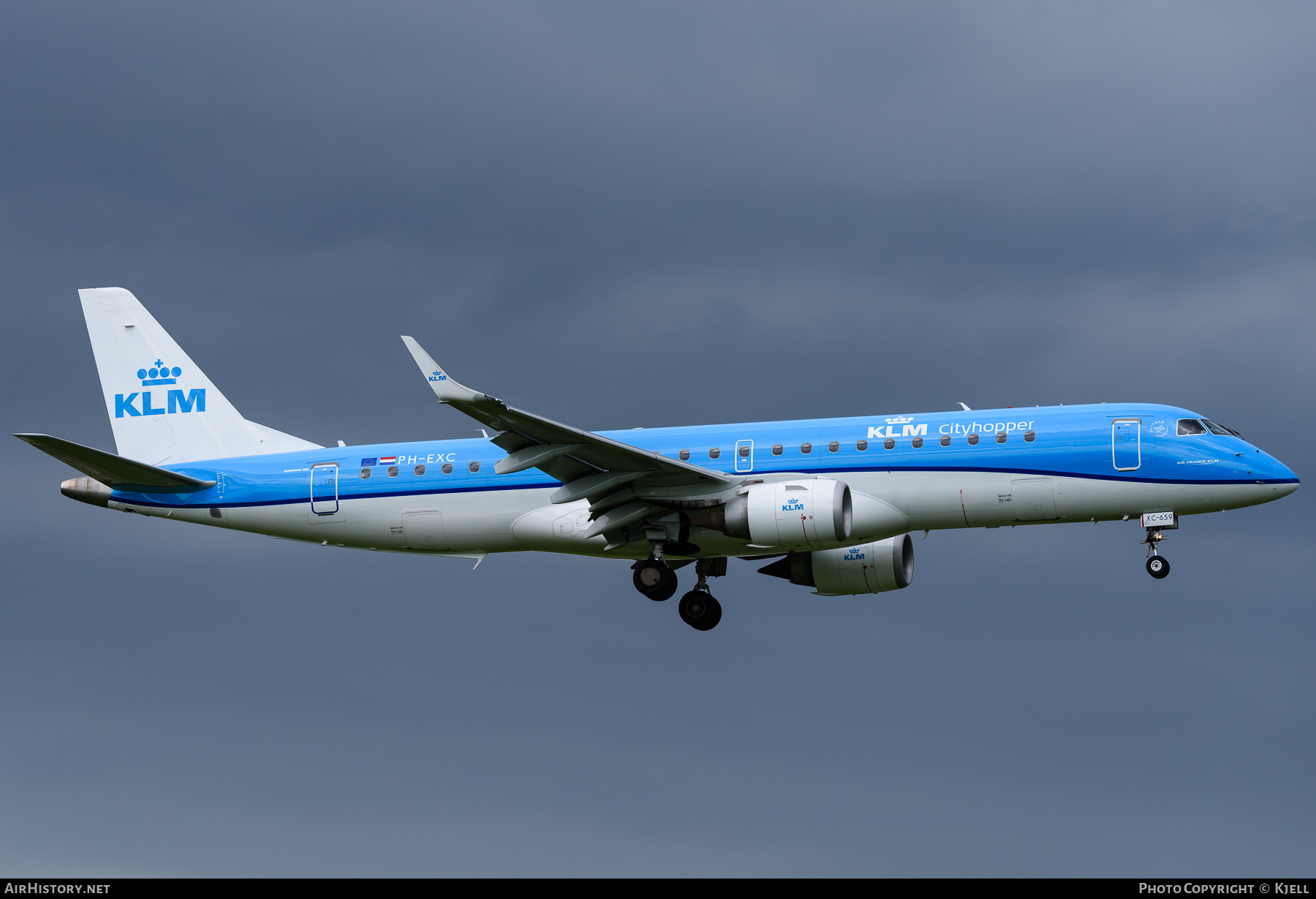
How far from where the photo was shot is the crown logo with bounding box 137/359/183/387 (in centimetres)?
4566

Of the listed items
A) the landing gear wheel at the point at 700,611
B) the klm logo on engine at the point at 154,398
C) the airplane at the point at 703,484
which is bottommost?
the landing gear wheel at the point at 700,611

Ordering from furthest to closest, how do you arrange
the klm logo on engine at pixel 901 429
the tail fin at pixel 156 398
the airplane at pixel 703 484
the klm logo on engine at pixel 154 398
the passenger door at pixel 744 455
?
1. the klm logo on engine at pixel 154 398
2. the tail fin at pixel 156 398
3. the passenger door at pixel 744 455
4. the klm logo on engine at pixel 901 429
5. the airplane at pixel 703 484

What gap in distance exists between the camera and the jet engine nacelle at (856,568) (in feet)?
136

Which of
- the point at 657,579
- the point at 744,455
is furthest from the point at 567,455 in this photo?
the point at 744,455

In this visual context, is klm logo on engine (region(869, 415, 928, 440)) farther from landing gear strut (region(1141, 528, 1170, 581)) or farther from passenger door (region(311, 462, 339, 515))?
passenger door (region(311, 462, 339, 515))

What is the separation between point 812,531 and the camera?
35.9 metres

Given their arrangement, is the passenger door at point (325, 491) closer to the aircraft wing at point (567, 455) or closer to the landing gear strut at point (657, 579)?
the aircraft wing at point (567, 455)

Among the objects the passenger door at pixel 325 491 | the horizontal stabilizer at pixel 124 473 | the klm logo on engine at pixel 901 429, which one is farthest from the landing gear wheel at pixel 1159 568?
the horizontal stabilizer at pixel 124 473

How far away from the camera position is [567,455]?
1448 inches

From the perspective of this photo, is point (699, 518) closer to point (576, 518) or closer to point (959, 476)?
point (576, 518)

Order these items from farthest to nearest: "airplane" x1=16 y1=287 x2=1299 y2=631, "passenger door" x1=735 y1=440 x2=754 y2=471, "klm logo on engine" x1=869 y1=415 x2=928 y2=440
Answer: "passenger door" x1=735 y1=440 x2=754 y2=471, "klm logo on engine" x1=869 y1=415 x2=928 y2=440, "airplane" x1=16 y1=287 x2=1299 y2=631

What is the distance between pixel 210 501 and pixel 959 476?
21078mm

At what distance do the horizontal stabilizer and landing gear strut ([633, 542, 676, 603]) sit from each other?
13004mm

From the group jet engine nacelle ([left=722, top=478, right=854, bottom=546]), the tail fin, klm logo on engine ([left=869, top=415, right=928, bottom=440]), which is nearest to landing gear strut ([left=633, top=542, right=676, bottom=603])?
jet engine nacelle ([left=722, top=478, right=854, bottom=546])
